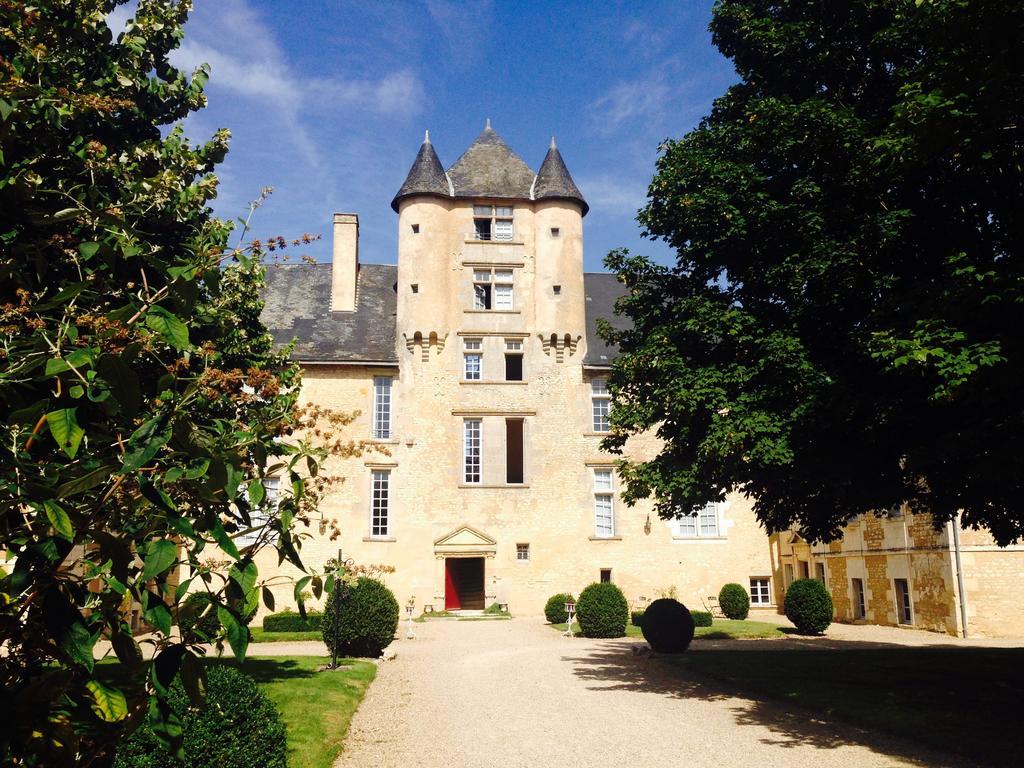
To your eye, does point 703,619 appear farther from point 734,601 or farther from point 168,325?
point 168,325

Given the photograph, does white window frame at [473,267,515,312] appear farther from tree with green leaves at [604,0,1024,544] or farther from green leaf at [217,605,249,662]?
green leaf at [217,605,249,662]

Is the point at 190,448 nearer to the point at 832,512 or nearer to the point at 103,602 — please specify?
the point at 103,602

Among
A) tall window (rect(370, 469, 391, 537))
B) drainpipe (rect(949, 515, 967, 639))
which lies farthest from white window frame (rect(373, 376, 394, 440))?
drainpipe (rect(949, 515, 967, 639))

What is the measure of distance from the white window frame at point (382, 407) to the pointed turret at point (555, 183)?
1064cm

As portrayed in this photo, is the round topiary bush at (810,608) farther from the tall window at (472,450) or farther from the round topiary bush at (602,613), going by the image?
the tall window at (472,450)

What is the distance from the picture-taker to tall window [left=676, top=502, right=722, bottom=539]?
3231 cm

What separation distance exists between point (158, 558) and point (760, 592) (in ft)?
111

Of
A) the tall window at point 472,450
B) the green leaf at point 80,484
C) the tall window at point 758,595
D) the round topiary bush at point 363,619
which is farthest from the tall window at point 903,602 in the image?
the green leaf at point 80,484

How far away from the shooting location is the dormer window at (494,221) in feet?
112

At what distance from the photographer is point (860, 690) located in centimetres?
1427

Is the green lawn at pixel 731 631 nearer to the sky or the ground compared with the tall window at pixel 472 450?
nearer to the ground

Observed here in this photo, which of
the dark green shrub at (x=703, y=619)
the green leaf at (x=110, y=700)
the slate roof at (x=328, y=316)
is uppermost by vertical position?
the slate roof at (x=328, y=316)

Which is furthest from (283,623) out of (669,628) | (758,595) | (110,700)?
(110,700)

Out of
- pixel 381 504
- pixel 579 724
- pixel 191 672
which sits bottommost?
pixel 579 724
